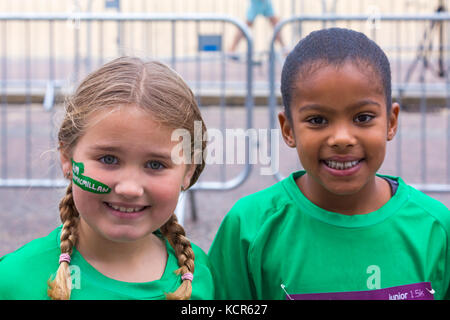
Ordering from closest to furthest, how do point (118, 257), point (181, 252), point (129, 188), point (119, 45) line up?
point (129, 188) → point (118, 257) → point (181, 252) → point (119, 45)

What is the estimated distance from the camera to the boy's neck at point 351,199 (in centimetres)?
231

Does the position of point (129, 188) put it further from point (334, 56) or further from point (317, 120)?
point (334, 56)

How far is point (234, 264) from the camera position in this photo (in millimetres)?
2355

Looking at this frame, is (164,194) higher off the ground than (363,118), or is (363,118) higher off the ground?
(363,118)

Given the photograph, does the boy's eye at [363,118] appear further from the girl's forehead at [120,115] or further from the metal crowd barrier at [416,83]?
the metal crowd barrier at [416,83]

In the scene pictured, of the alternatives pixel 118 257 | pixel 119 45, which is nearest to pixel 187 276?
pixel 118 257

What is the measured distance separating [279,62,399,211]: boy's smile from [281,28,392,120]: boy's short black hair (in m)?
0.02

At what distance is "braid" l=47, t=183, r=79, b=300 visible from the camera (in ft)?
6.44

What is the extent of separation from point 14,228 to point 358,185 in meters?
3.74

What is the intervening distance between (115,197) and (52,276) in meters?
0.29

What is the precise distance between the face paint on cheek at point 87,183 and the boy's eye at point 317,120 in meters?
0.66

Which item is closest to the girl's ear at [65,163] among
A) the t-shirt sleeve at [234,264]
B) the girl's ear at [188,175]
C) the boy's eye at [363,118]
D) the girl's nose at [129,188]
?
the girl's nose at [129,188]

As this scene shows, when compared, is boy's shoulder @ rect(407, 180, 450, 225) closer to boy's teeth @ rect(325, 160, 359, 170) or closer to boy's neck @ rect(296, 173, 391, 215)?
boy's neck @ rect(296, 173, 391, 215)
